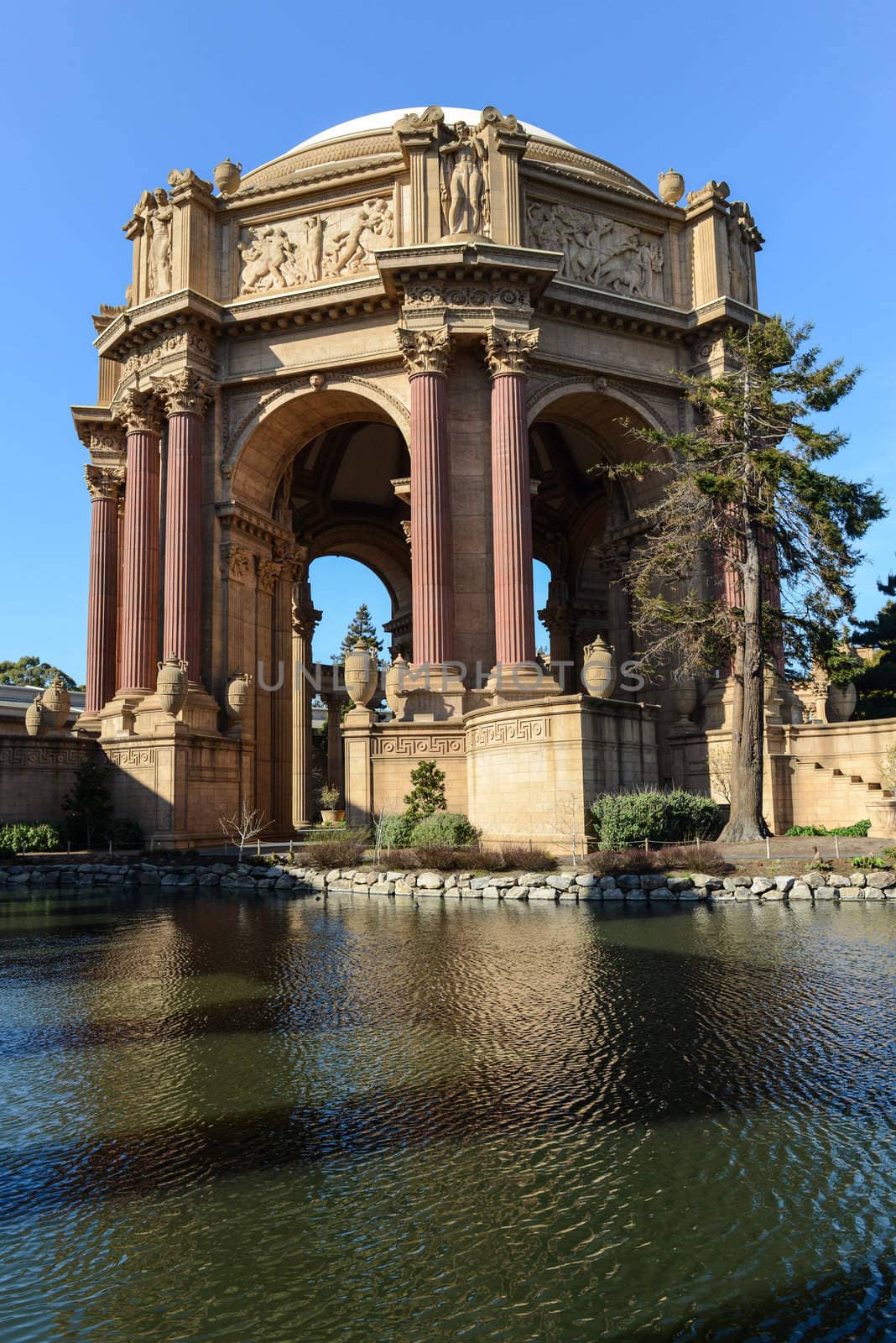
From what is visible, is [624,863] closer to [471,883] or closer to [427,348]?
[471,883]

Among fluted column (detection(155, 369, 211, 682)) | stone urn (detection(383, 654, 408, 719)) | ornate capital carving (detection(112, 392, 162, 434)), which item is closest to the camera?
stone urn (detection(383, 654, 408, 719))

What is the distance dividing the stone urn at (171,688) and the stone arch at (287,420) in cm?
773

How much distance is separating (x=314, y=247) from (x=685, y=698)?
19.6m

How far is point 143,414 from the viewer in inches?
1270

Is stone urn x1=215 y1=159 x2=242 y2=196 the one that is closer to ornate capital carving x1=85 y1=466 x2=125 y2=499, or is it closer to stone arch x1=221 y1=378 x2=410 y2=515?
stone arch x1=221 y1=378 x2=410 y2=515

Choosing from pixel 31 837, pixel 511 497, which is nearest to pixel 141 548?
pixel 31 837

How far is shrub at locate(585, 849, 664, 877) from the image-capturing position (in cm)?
1734

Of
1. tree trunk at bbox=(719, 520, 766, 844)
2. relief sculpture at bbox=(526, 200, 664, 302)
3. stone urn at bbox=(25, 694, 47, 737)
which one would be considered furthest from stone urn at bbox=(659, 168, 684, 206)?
stone urn at bbox=(25, 694, 47, 737)

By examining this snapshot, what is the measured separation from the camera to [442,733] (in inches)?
1019

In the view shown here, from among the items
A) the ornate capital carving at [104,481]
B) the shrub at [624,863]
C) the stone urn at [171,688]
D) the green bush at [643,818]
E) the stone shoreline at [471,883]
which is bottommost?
the stone shoreline at [471,883]

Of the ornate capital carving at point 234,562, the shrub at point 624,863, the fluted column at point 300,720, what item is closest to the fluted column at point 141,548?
the ornate capital carving at point 234,562

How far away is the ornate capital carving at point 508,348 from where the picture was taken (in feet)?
92.1

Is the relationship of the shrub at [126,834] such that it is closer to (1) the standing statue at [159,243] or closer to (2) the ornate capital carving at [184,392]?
(2) the ornate capital carving at [184,392]

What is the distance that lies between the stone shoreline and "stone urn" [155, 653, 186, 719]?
5.42 meters
